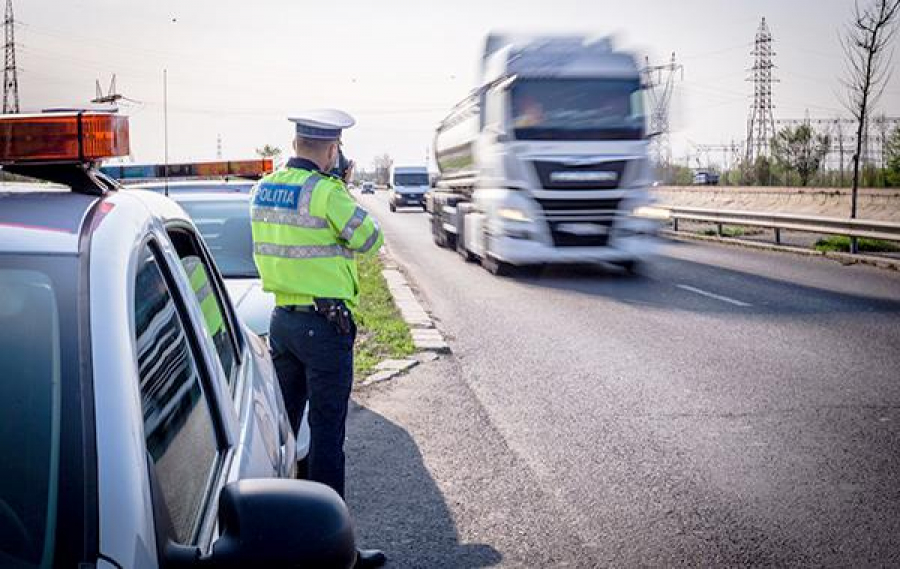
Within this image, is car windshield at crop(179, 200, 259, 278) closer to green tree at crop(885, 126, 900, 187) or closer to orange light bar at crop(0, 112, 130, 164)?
orange light bar at crop(0, 112, 130, 164)

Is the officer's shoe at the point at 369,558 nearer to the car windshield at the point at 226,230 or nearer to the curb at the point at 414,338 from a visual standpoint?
the car windshield at the point at 226,230

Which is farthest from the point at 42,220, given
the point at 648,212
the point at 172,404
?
the point at 648,212

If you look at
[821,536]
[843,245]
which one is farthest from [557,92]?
[821,536]

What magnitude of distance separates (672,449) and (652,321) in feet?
18.6

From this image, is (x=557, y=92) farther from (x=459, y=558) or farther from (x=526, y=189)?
(x=459, y=558)

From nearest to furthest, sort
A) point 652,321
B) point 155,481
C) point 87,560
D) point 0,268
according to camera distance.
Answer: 1. point 87,560
2. point 155,481
3. point 0,268
4. point 652,321

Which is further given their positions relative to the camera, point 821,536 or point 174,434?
point 821,536

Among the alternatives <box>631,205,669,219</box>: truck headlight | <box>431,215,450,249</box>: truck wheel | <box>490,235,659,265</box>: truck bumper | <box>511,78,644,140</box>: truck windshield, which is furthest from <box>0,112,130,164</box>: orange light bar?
<box>431,215,450,249</box>: truck wheel

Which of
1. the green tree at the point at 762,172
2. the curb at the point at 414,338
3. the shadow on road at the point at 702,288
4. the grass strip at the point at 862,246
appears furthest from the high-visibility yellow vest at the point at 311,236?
the green tree at the point at 762,172

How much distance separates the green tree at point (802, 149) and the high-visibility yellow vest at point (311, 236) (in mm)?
48987

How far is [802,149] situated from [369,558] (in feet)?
166

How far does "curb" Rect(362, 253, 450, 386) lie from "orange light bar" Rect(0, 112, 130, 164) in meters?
6.33

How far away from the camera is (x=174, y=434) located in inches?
84.0

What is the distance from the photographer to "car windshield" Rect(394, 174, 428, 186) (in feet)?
171
